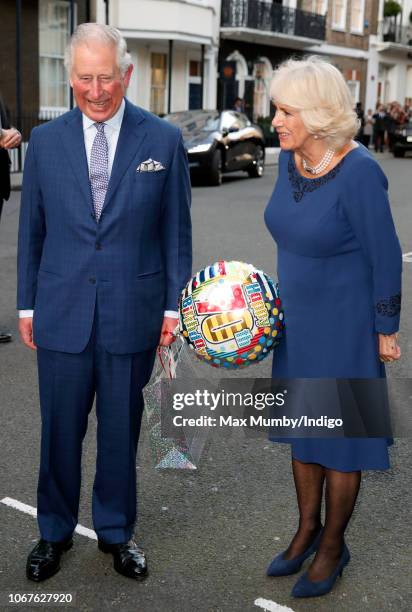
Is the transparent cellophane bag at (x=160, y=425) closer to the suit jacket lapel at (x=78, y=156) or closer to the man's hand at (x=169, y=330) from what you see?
the man's hand at (x=169, y=330)

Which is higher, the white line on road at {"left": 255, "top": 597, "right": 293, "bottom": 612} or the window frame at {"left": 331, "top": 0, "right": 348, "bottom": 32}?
the window frame at {"left": 331, "top": 0, "right": 348, "bottom": 32}

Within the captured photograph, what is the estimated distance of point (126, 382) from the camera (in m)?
3.03

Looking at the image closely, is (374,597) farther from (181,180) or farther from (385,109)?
(385,109)

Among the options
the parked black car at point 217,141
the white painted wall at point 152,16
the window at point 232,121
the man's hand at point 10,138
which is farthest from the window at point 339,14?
the man's hand at point 10,138

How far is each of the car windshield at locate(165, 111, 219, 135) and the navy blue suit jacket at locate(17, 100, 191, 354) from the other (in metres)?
14.7

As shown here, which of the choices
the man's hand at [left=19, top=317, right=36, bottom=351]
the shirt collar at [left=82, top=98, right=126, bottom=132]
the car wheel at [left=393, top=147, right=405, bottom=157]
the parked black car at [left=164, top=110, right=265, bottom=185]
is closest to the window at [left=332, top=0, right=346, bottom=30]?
the car wheel at [left=393, top=147, right=405, bottom=157]

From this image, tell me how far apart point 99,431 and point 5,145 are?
2833 millimetres

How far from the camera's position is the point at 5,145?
211 inches

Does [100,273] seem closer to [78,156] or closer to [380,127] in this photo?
[78,156]

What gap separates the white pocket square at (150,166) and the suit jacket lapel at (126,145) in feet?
0.14

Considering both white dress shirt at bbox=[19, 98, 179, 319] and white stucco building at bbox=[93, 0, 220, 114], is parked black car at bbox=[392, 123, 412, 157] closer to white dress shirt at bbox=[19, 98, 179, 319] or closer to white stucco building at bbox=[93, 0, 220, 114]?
white stucco building at bbox=[93, 0, 220, 114]

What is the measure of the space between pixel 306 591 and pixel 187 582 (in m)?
0.45

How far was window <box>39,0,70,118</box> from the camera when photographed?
22.5 meters

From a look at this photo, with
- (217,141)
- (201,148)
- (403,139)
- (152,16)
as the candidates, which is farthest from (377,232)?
(403,139)
